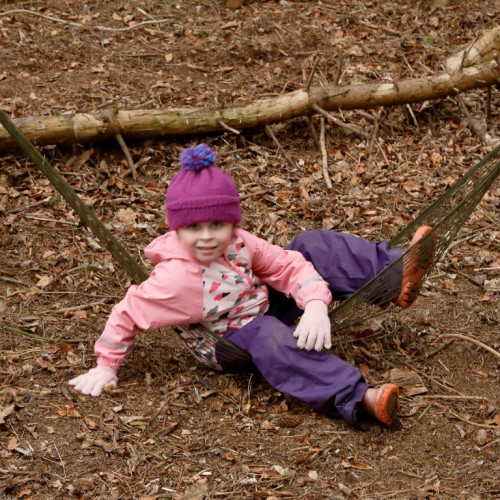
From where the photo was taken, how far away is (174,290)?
3234 mm

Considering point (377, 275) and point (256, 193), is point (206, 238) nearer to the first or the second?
point (377, 275)

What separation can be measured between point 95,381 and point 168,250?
0.68 metres

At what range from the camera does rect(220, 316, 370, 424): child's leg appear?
10.5 feet

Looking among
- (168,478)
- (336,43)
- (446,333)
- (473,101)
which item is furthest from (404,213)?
(168,478)

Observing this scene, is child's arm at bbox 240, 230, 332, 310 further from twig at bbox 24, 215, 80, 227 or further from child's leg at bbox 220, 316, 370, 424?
twig at bbox 24, 215, 80, 227

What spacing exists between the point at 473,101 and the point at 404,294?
3546 mm

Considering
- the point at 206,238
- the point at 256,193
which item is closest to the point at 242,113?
the point at 256,193

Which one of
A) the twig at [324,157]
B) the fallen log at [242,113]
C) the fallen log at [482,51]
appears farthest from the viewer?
the fallen log at [482,51]

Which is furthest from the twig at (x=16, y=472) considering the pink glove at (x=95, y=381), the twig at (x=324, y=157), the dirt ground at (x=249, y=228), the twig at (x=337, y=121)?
the twig at (x=337, y=121)

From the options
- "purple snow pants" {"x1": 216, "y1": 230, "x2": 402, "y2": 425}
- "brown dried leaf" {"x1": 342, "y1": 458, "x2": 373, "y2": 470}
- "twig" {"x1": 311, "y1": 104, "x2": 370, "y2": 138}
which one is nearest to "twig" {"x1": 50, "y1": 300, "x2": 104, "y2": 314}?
"purple snow pants" {"x1": 216, "y1": 230, "x2": 402, "y2": 425}

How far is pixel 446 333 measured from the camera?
396 centimetres

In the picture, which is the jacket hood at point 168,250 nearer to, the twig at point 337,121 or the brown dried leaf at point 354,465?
the brown dried leaf at point 354,465

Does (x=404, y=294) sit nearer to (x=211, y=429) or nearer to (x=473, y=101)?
(x=211, y=429)

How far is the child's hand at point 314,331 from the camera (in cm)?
324
